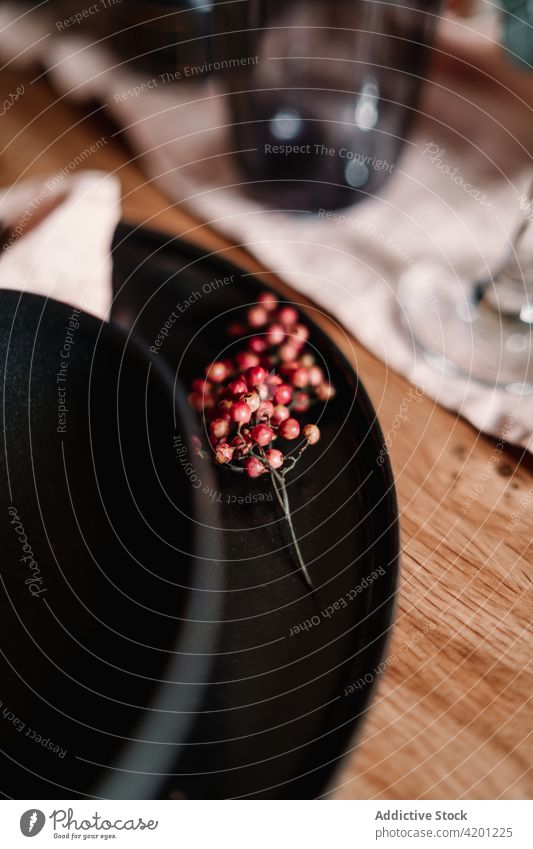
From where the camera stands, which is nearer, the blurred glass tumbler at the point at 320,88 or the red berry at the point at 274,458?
the red berry at the point at 274,458

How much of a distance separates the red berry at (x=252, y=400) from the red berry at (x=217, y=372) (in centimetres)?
2

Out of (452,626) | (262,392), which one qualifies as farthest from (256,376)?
(452,626)

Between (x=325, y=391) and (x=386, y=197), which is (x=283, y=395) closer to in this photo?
(x=325, y=391)

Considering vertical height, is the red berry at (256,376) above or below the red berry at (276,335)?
below

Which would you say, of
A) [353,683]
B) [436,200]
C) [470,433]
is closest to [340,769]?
[353,683]

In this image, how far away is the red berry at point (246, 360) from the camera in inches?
9.8

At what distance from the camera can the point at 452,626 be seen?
0.72ft

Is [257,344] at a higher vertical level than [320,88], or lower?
lower

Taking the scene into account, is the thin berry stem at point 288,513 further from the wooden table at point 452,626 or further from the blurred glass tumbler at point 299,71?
the blurred glass tumbler at point 299,71

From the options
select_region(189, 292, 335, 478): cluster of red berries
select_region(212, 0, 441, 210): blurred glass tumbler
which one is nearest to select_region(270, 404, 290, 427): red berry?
select_region(189, 292, 335, 478): cluster of red berries

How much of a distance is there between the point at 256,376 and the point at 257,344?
0.02 m

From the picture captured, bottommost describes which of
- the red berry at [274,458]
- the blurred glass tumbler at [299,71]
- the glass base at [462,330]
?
the red berry at [274,458]

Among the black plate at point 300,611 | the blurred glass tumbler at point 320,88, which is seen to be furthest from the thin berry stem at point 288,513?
the blurred glass tumbler at point 320,88

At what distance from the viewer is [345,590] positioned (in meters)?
0.20
